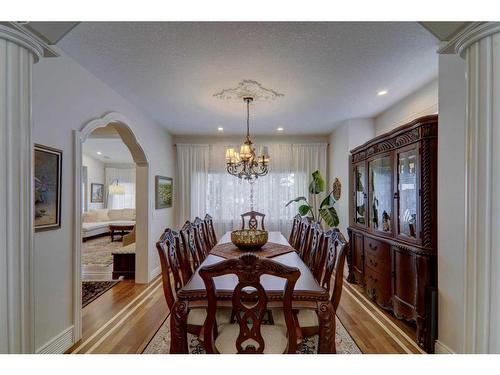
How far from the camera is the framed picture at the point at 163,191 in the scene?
14.1 feet

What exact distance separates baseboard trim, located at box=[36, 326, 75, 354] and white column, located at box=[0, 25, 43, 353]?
1.25m

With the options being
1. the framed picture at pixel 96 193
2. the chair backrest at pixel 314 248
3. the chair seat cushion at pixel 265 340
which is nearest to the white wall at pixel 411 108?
the chair backrest at pixel 314 248

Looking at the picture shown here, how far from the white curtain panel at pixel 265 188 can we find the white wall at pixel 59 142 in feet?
9.02

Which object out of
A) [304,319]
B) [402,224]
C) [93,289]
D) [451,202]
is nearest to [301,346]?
[304,319]

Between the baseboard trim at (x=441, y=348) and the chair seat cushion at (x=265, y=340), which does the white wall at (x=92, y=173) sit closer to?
the chair seat cushion at (x=265, y=340)

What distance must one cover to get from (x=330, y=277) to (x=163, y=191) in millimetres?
3545

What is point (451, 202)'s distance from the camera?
6.61ft

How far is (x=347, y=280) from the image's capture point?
13.0 ft

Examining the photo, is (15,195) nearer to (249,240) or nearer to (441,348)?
(249,240)

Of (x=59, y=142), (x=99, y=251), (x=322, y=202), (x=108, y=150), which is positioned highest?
(x=108, y=150)

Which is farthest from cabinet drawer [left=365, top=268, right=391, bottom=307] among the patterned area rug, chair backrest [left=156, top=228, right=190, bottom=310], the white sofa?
the white sofa

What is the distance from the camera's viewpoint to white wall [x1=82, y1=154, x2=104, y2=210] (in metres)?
9.19

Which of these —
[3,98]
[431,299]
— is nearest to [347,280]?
[431,299]
